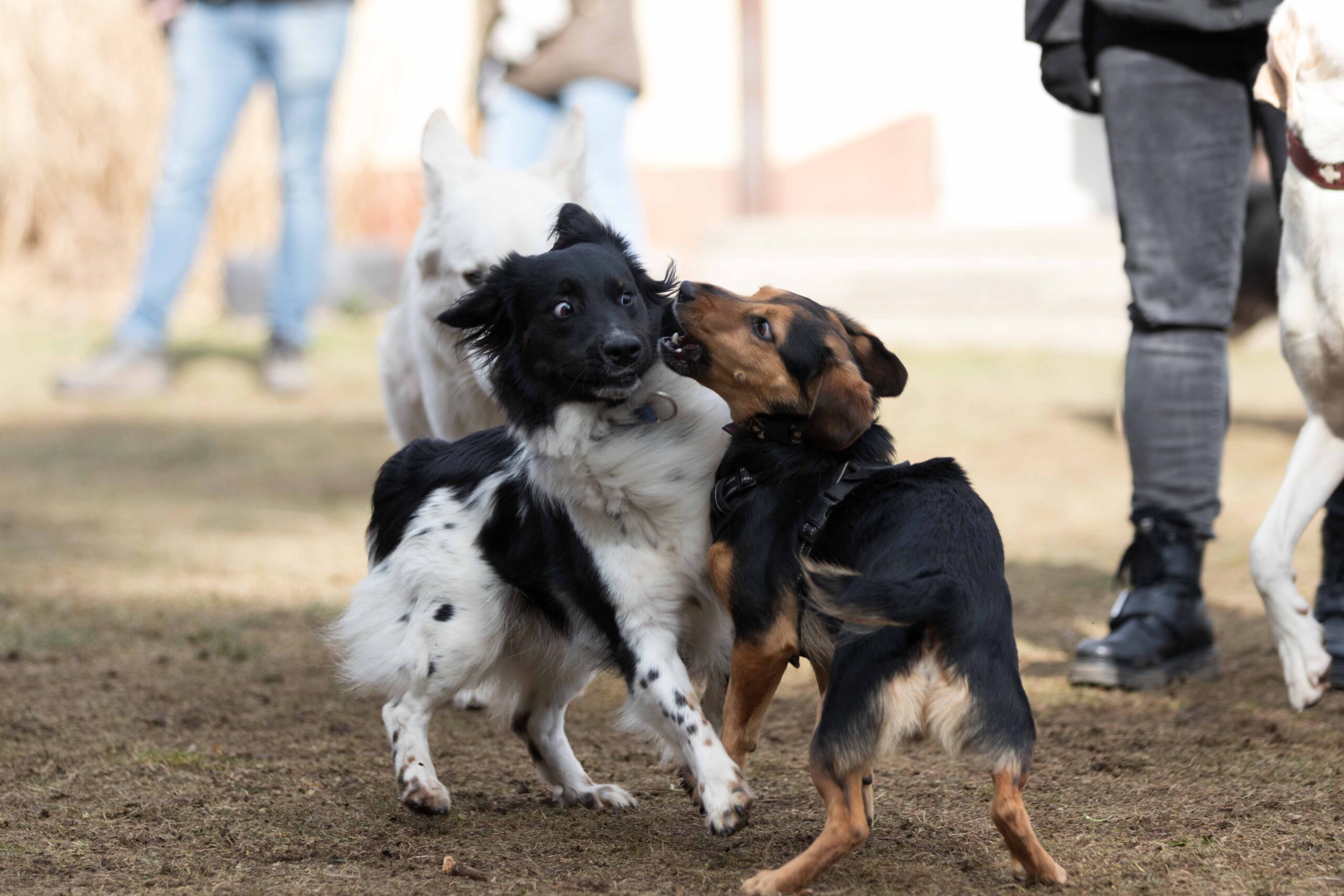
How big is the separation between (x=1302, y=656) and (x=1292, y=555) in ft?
0.83

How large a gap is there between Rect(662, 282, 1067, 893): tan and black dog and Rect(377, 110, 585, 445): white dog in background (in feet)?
3.51

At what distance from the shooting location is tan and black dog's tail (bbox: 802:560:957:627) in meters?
2.20

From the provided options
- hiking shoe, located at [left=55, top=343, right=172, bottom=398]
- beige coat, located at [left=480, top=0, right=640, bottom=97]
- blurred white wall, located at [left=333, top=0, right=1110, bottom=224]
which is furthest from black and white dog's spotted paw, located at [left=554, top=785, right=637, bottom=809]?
blurred white wall, located at [left=333, top=0, right=1110, bottom=224]

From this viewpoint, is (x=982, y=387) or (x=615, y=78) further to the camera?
(x=982, y=387)

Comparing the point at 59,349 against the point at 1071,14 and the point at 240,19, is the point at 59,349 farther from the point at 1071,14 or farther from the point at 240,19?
the point at 1071,14

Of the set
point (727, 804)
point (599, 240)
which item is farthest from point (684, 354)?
point (727, 804)

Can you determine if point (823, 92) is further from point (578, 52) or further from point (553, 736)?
point (553, 736)

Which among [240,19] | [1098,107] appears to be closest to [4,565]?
[240,19]

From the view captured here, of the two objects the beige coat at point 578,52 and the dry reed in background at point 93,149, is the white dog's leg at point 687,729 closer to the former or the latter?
Answer: the beige coat at point 578,52

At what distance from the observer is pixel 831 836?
2.26m

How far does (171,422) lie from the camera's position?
8172mm

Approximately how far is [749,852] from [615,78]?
14.5 feet

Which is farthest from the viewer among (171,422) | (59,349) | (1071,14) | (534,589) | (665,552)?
(59,349)

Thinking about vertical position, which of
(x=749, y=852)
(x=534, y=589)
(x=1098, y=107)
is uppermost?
(x=1098, y=107)
